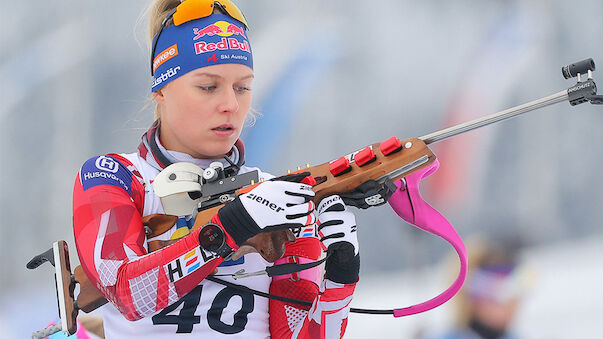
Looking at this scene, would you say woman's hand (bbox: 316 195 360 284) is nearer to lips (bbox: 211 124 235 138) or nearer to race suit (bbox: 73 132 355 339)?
race suit (bbox: 73 132 355 339)

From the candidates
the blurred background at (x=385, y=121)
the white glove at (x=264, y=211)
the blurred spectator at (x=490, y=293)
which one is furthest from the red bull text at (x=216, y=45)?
the blurred spectator at (x=490, y=293)

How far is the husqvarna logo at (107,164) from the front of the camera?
4.37 ft

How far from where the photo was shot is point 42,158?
2.46 meters

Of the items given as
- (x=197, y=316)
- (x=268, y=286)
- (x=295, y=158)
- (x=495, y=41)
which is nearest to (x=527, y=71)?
(x=495, y=41)

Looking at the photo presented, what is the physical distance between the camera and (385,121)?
7.98 feet

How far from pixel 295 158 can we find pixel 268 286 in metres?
1.02

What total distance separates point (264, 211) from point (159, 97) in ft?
1.52

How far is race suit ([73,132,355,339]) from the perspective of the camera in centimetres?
119

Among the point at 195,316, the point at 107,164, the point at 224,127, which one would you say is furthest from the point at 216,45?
the point at 195,316

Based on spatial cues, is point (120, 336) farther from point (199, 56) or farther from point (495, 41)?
point (495, 41)

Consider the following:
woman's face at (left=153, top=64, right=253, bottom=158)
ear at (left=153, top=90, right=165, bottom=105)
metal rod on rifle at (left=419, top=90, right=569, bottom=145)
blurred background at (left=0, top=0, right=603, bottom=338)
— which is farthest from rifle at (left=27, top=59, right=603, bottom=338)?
blurred background at (left=0, top=0, right=603, bottom=338)

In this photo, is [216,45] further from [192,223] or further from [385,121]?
[385,121]

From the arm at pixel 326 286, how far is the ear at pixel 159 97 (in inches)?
15.8

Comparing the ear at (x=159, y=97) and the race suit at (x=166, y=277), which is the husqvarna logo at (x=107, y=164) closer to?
the race suit at (x=166, y=277)
